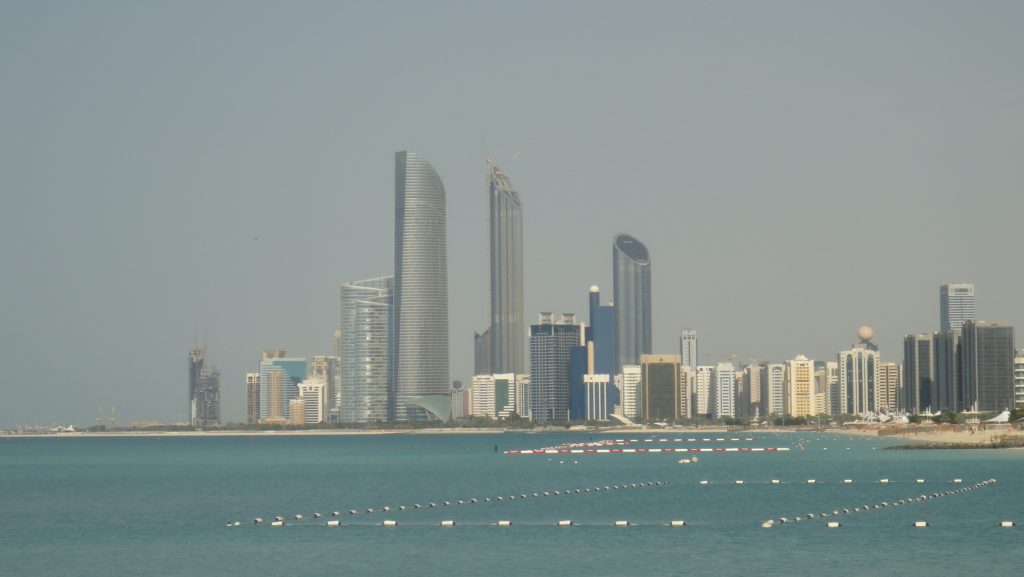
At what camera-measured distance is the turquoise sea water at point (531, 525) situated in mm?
56312

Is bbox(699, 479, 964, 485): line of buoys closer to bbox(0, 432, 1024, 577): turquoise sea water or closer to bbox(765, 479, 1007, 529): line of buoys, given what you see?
bbox(0, 432, 1024, 577): turquoise sea water

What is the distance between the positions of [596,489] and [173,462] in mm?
93213

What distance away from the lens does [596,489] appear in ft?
319

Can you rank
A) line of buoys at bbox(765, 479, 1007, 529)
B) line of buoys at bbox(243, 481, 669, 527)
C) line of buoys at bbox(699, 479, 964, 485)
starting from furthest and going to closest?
line of buoys at bbox(699, 479, 964, 485), line of buoys at bbox(243, 481, 669, 527), line of buoys at bbox(765, 479, 1007, 529)

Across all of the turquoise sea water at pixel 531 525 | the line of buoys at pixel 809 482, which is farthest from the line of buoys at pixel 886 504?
the line of buoys at pixel 809 482

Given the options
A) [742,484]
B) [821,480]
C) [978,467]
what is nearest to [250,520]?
[742,484]

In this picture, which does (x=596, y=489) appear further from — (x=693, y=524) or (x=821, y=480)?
(x=693, y=524)

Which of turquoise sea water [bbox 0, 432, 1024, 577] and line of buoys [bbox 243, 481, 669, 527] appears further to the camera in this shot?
line of buoys [bbox 243, 481, 669, 527]

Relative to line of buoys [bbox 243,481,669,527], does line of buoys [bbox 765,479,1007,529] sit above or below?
above

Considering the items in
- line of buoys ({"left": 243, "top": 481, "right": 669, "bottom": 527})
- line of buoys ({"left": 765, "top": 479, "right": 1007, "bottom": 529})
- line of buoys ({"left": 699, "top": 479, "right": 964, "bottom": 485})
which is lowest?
line of buoys ({"left": 243, "top": 481, "right": 669, "bottom": 527})

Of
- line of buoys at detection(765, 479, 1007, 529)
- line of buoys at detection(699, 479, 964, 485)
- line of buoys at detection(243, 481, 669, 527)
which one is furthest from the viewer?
line of buoys at detection(699, 479, 964, 485)

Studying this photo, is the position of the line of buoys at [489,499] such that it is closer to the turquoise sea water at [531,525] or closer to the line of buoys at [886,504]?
the turquoise sea water at [531,525]

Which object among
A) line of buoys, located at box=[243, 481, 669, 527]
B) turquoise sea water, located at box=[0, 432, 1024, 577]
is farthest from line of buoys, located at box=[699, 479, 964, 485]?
line of buoys, located at box=[243, 481, 669, 527]

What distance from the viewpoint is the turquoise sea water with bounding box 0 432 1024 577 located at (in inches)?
2217
